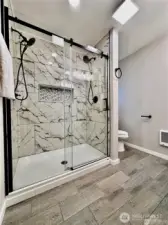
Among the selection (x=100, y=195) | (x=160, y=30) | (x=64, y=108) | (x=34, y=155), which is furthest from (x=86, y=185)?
(x=160, y=30)

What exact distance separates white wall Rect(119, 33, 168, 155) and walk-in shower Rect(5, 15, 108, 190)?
3.13 feet

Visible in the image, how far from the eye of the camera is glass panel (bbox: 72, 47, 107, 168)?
89.2 inches

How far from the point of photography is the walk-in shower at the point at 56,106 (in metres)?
1.95

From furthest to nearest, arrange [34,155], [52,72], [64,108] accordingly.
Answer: [64,108]
[52,72]
[34,155]

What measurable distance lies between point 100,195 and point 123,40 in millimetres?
2651

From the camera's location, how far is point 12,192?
1255 millimetres

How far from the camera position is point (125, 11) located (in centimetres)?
162

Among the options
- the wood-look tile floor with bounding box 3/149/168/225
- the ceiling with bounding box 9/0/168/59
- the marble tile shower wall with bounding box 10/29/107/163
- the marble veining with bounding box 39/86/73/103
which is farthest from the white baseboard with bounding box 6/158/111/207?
the ceiling with bounding box 9/0/168/59

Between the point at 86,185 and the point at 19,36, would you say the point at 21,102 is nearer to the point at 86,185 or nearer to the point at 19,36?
the point at 19,36

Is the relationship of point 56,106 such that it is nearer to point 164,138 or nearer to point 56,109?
point 56,109

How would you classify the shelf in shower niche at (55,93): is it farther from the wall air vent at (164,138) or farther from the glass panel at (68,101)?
the wall air vent at (164,138)

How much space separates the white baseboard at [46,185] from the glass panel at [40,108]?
7.7 inches

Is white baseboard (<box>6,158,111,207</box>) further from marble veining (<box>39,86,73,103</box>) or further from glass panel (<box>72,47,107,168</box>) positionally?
marble veining (<box>39,86,73,103</box>)

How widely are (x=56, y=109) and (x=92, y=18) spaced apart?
66.3 inches
